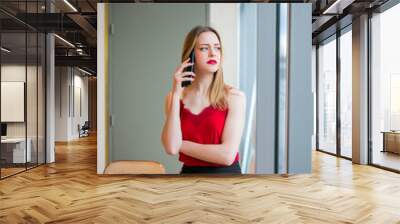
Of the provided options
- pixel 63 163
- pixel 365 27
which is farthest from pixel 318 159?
pixel 63 163

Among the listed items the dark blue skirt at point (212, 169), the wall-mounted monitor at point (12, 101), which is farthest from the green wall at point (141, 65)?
the wall-mounted monitor at point (12, 101)

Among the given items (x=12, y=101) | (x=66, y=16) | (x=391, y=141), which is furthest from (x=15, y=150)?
(x=391, y=141)

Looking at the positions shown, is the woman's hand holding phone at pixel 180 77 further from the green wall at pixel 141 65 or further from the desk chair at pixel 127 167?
the desk chair at pixel 127 167

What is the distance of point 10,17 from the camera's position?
6402mm

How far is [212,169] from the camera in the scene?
19.5 feet

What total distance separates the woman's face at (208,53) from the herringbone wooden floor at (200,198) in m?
1.68

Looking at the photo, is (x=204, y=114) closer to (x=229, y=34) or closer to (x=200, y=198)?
(x=229, y=34)

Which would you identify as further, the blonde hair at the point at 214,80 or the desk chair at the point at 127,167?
the blonde hair at the point at 214,80

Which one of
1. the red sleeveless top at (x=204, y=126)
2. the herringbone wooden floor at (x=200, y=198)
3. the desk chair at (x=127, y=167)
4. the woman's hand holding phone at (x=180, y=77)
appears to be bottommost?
the herringbone wooden floor at (x=200, y=198)

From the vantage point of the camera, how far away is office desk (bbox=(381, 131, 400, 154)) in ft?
23.8

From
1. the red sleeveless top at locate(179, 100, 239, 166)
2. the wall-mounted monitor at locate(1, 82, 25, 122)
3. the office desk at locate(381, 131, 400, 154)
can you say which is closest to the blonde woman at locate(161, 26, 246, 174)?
the red sleeveless top at locate(179, 100, 239, 166)

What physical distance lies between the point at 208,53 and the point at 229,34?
453 mm

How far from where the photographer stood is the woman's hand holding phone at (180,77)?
19.5 ft

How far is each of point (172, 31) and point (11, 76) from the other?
274 centimetres
